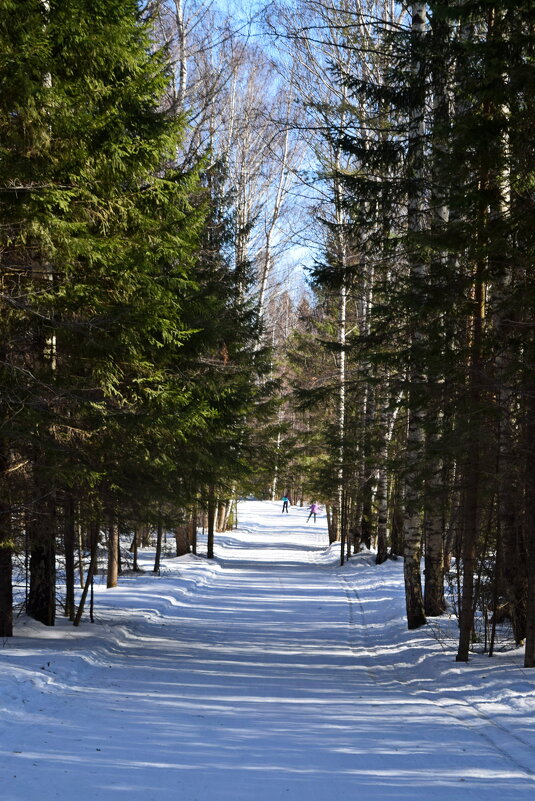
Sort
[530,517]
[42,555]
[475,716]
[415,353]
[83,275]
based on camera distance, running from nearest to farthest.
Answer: [475,716] → [530,517] → [83,275] → [415,353] → [42,555]

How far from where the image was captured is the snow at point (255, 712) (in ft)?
18.1

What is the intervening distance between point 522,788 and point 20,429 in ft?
21.1

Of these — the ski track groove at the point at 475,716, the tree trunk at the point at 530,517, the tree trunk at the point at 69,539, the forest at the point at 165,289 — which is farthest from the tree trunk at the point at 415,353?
the tree trunk at the point at 69,539

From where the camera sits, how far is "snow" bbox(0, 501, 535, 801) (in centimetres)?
550

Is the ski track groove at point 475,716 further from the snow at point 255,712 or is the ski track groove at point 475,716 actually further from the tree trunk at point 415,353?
the tree trunk at point 415,353

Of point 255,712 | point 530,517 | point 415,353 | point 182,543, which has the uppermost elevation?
point 415,353

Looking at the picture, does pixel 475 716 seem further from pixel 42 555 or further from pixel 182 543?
pixel 182 543

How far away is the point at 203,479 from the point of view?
14680 mm

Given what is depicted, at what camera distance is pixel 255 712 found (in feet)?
25.6

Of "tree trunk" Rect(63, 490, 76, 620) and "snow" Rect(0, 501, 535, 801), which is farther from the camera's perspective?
"tree trunk" Rect(63, 490, 76, 620)

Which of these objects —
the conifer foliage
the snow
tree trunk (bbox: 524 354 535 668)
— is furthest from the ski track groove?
the conifer foliage

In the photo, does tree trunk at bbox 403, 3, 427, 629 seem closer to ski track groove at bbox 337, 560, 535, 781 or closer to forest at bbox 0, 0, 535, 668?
forest at bbox 0, 0, 535, 668

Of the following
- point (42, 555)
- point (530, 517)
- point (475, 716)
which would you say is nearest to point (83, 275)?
point (42, 555)

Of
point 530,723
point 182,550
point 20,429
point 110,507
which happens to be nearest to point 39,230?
point 20,429
